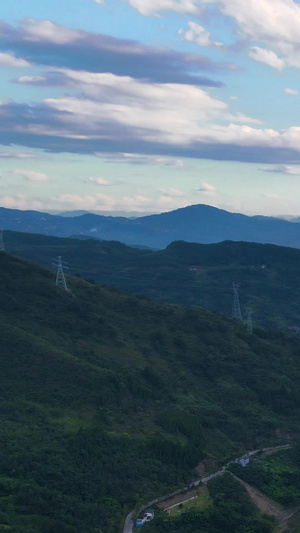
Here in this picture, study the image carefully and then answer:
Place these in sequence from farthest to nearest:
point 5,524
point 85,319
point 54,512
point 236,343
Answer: point 236,343, point 85,319, point 54,512, point 5,524

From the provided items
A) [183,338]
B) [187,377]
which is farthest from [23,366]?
[183,338]

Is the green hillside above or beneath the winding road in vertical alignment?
above

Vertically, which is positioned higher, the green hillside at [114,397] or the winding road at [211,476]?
the green hillside at [114,397]

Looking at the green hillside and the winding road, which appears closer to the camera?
the winding road

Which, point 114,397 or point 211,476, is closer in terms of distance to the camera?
point 211,476

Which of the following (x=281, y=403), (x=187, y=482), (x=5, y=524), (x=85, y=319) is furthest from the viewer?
(x=85, y=319)

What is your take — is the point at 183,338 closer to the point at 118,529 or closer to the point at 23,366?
the point at 23,366

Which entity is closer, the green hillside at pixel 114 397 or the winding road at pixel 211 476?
the winding road at pixel 211 476

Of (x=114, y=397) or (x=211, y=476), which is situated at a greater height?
(x=114, y=397)
